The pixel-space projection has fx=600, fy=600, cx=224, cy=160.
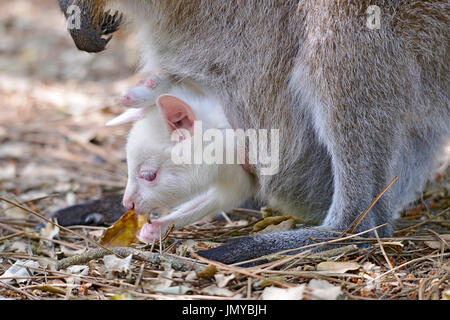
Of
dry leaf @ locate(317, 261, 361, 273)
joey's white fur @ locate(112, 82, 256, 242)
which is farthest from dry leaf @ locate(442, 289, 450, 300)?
joey's white fur @ locate(112, 82, 256, 242)

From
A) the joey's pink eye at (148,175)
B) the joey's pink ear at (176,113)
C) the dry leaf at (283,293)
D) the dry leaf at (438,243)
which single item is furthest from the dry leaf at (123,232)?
the dry leaf at (438,243)

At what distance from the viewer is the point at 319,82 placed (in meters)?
2.27

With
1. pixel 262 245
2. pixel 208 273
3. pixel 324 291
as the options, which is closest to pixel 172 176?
pixel 262 245

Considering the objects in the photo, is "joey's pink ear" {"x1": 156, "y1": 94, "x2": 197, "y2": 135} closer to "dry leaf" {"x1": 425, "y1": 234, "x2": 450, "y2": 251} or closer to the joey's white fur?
the joey's white fur

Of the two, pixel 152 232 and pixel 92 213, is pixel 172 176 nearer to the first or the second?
pixel 152 232

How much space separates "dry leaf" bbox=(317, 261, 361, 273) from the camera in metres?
2.01

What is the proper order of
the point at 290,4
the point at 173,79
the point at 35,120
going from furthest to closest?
1. the point at 35,120
2. the point at 173,79
3. the point at 290,4

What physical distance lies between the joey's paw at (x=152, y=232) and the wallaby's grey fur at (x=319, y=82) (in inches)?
14.2

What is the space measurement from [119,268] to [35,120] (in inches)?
106

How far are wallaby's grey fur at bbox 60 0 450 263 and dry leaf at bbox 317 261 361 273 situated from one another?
0.76 feet

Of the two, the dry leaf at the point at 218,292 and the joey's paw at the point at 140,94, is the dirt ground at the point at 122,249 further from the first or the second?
→ the joey's paw at the point at 140,94

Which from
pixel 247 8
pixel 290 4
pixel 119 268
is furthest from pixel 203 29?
pixel 119 268

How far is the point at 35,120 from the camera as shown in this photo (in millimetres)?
4461
